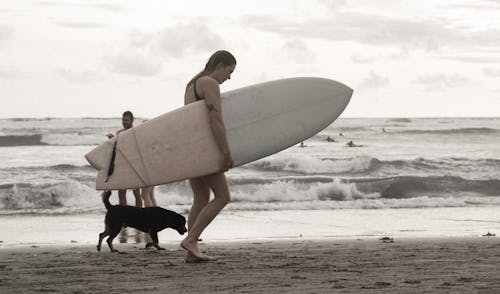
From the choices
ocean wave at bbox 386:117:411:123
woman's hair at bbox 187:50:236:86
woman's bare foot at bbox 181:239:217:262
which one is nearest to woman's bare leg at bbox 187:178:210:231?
woman's bare foot at bbox 181:239:217:262

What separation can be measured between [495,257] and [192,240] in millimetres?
2210

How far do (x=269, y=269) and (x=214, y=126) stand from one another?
109cm

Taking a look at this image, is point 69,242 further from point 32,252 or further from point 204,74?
point 204,74

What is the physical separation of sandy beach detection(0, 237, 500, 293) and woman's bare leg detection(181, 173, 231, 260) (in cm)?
16

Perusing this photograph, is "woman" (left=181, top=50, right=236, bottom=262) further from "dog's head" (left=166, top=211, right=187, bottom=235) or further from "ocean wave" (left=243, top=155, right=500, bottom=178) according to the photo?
"ocean wave" (left=243, top=155, right=500, bottom=178)

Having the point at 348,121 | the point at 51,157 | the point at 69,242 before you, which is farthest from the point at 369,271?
the point at 348,121

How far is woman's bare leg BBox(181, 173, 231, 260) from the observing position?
5.90 metres

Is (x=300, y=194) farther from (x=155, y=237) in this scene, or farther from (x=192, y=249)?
(x=192, y=249)

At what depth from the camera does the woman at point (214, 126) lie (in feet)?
19.2

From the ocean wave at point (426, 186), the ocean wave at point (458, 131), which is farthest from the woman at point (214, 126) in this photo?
the ocean wave at point (458, 131)

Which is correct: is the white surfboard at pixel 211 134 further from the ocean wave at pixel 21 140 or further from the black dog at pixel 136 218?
the ocean wave at pixel 21 140

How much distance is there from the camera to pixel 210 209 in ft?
19.4

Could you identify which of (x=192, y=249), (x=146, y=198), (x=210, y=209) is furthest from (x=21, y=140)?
(x=210, y=209)

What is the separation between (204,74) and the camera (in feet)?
19.5
